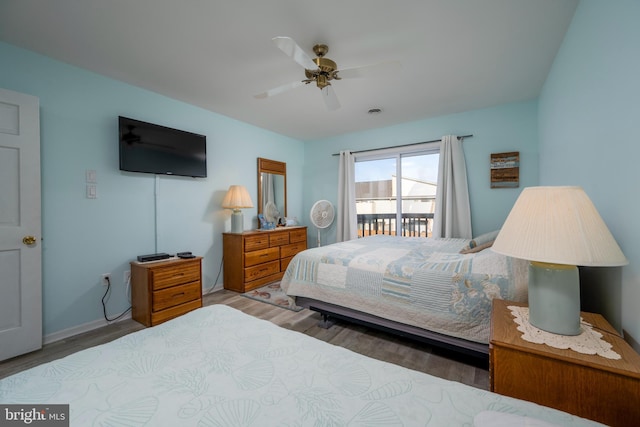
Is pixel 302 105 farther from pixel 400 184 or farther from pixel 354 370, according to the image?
pixel 354 370

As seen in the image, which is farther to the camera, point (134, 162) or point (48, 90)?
point (134, 162)

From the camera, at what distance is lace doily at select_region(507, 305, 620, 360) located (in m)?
0.93

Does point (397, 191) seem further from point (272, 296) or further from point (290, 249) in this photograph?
point (272, 296)

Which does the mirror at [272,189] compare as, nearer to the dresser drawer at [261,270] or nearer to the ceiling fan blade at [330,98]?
the dresser drawer at [261,270]

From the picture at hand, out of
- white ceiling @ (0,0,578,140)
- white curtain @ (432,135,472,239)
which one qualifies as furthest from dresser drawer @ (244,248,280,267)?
white curtain @ (432,135,472,239)

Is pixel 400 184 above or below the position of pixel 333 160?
below

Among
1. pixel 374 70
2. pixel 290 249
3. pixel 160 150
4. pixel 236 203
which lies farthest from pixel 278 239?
pixel 374 70

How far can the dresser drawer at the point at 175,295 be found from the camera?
2525mm

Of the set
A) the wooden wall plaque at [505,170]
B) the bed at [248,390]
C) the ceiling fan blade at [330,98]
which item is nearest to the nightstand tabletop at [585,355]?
the bed at [248,390]

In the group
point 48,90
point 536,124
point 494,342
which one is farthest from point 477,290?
point 48,90

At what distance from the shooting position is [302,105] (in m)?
3.29

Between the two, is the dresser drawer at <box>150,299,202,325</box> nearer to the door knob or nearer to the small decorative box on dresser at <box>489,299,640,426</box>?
the door knob

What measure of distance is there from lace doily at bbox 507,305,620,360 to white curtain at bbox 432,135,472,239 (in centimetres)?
257

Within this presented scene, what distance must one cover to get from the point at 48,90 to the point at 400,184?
4252 millimetres
